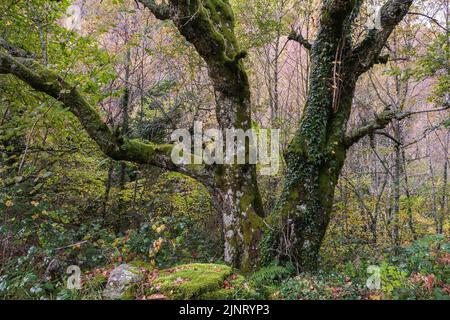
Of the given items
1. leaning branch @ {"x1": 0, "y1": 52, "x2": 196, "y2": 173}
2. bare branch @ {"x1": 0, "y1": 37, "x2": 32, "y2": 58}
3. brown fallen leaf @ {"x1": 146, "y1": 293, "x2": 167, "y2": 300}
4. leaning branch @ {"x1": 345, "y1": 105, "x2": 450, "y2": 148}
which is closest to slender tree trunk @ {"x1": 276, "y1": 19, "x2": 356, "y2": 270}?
leaning branch @ {"x1": 345, "y1": 105, "x2": 450, "y2": 148}

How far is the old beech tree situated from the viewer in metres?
4.95

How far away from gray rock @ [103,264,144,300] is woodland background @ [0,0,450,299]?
10 cm

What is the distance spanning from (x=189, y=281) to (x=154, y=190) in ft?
17.1

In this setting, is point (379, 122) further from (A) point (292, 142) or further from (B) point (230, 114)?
(B) point (230, 114)

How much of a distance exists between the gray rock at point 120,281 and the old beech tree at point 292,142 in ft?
7.31

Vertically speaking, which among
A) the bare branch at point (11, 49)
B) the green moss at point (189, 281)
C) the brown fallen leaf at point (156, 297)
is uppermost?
the bare branch at point (11, 49)

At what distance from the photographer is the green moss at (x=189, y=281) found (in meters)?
3.09

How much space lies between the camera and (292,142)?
17.6 ft

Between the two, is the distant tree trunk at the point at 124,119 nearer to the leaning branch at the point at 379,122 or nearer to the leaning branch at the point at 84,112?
the leaning branch at the point at 84,112

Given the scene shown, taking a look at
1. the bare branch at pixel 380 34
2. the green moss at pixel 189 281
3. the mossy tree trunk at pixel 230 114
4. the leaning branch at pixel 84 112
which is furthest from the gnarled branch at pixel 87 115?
the bare branch at pixel 380 34

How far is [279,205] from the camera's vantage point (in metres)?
5.20

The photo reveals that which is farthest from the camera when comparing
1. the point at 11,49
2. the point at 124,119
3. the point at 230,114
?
the point at 124,119

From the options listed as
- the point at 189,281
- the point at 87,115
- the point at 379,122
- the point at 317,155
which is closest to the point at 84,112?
the point at 87,115

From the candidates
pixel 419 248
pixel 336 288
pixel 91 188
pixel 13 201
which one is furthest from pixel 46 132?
pixel 419 248
